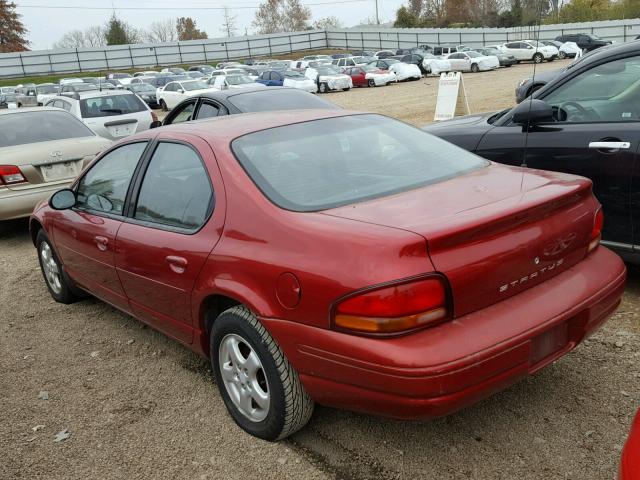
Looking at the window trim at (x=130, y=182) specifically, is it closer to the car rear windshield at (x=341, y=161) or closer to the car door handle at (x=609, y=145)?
the car rear windshield at (x=341, y=161)

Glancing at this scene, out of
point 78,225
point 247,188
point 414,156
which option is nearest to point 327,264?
point 247,188

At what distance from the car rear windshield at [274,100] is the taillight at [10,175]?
8.41 feet

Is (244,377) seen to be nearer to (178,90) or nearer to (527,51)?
(178,90)

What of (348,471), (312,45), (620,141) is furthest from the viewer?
(312,45)

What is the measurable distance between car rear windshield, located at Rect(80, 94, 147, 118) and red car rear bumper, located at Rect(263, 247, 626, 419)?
1220 cm

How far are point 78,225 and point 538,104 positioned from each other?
3.33m

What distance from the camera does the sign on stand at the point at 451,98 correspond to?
13.4 m

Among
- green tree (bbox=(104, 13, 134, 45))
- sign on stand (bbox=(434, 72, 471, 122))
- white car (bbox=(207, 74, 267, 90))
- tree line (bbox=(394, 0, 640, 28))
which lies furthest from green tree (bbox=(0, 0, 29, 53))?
sign on stand (bbox=(434, 72, 471, 122))

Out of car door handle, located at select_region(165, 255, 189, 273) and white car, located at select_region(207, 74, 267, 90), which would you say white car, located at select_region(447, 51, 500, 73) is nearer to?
white car, located at select_region(207, 74, 267, 90)

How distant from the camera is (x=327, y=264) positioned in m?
2.57

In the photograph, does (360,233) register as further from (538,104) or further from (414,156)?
(538,104)

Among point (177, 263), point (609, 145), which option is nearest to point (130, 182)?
point (177, 263)

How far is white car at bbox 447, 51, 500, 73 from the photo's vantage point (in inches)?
→ 1612

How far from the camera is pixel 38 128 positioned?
823 centimetres
